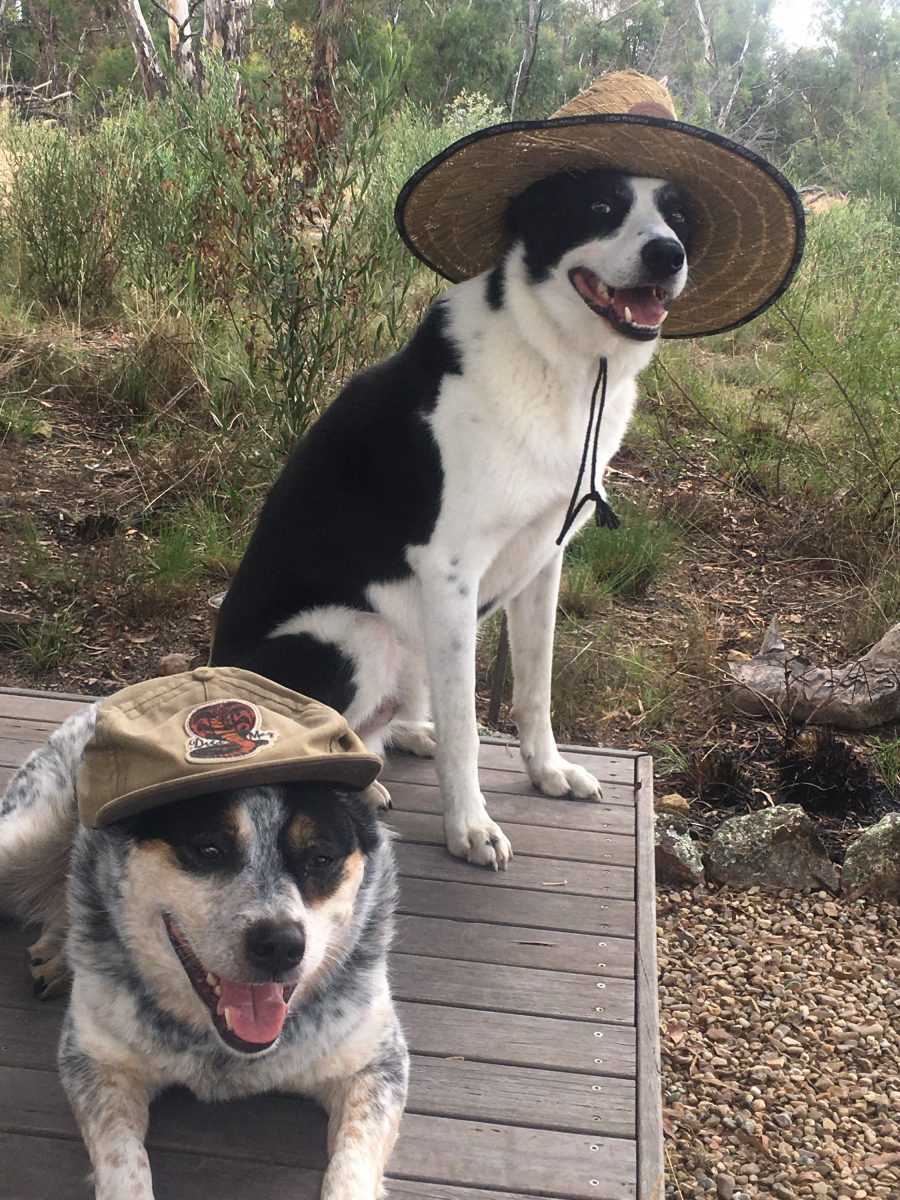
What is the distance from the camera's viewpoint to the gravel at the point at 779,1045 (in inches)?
99.1

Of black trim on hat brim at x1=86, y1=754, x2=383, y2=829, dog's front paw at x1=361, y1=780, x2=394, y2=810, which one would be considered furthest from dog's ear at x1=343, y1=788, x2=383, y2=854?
dog's front paw at x1=361, y1=780, x2=394, y2=810

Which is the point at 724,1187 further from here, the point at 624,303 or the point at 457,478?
the point at 624,303

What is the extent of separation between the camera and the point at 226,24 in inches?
419

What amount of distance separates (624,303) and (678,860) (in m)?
1.77

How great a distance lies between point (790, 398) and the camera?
5.68 metres

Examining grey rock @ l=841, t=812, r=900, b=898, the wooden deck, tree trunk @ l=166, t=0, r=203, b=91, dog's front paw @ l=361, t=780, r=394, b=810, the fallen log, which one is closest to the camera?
Answer: the wooden deck

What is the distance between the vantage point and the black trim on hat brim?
5.21 ft

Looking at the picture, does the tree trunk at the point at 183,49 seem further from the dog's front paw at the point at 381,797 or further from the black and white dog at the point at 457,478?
the dog's front paw at the point at 381,797

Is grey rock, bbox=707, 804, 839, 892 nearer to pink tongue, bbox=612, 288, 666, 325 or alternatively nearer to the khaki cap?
pink tongue, bbox=612, 288, 666, 325

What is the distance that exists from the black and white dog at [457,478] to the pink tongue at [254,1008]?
0.95m

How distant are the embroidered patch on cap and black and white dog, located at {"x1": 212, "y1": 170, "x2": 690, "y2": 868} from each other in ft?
2.58

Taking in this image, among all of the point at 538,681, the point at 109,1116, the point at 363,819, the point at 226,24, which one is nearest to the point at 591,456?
the point at 538,681

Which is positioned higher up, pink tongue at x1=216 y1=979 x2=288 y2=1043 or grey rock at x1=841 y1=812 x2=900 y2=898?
pink tongue at x1=216 y1=979 x2=288 y2=1043

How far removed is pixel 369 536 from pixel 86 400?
11.7 feet
